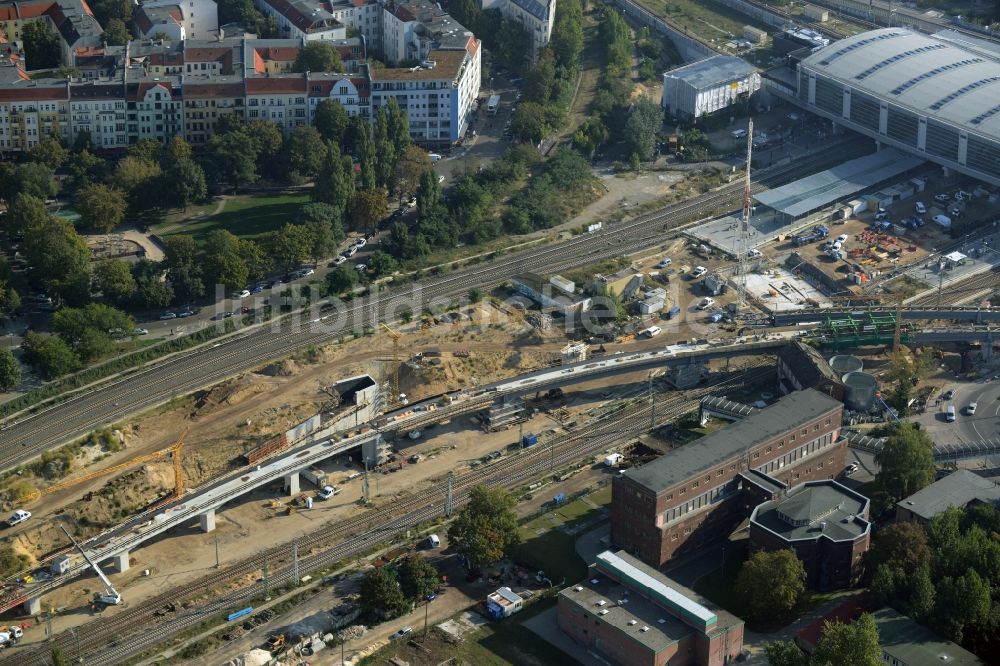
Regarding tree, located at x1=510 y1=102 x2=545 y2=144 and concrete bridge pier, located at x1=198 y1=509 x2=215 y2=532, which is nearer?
concrete bridge pier, located at x1=198 y1=509 x2=215 y2=532

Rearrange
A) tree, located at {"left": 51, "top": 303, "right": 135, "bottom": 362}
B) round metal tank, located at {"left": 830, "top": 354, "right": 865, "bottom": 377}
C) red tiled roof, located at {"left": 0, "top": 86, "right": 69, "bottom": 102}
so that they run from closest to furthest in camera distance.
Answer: tree, located at {"left": 51, "top": 303, "right": 135, "bottom": 362}
round metal tank, located at {"left": 830, "top": 354, "right": 865, "bottom": 377}
red tiled roof, located at {"left": 0, "top": 86, "right": 69, "bottom": 102}

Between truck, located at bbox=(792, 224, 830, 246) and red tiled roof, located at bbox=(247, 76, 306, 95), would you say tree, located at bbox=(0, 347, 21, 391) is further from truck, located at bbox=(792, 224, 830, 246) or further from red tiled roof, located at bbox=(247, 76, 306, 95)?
truck, located at bbox=(792, 224, 830, 246)

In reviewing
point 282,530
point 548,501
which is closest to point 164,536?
point 282,530

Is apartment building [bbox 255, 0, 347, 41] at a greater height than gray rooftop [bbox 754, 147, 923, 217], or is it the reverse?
apartment building [bbox 255, 0, 347, 41]

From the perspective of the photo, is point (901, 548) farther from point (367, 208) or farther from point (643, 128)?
point (643, 128)

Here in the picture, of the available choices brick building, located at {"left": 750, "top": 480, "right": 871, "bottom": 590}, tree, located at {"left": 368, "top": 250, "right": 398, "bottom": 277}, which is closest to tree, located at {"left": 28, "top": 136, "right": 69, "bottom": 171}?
tree, located at {"left": 368, "top": 250, "right": 398, "bottom": 277}

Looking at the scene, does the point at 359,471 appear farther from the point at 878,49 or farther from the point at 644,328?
the point at 878,49
